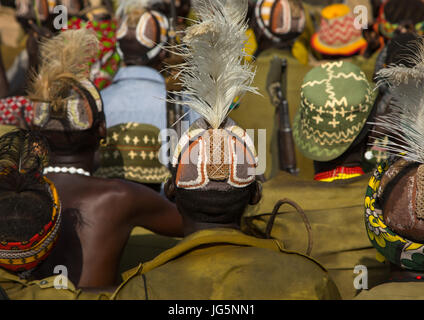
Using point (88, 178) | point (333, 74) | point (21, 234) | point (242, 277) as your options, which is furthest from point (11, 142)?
point (333, 74)

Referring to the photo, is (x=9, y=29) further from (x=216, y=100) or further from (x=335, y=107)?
(x=216, y=100)

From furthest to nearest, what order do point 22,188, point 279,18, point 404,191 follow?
point 279,18
point 22,188
point 404,191

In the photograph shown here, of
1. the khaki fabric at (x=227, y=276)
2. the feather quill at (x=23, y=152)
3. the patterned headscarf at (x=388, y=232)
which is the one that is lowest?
the khaki fabric at (x=227, y=276)

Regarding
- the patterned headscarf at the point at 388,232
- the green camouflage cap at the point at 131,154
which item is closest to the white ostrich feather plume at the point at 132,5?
the green camouflage cap at the point at 131,154

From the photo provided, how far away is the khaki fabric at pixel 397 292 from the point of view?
196cm

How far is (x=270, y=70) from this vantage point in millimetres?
4625

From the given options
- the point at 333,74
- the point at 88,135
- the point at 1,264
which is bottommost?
the point at 1,264

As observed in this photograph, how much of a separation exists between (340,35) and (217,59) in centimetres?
322

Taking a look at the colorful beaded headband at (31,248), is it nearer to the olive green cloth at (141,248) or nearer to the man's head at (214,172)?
the man's head at (214,172)

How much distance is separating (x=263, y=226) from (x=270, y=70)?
2.04 metres

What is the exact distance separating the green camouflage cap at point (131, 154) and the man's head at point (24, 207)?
1.20 meters

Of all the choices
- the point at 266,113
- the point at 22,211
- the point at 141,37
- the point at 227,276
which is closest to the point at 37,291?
the point at 22,211

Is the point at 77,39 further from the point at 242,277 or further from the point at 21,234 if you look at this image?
the point at 242,277

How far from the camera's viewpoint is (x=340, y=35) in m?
5.15
